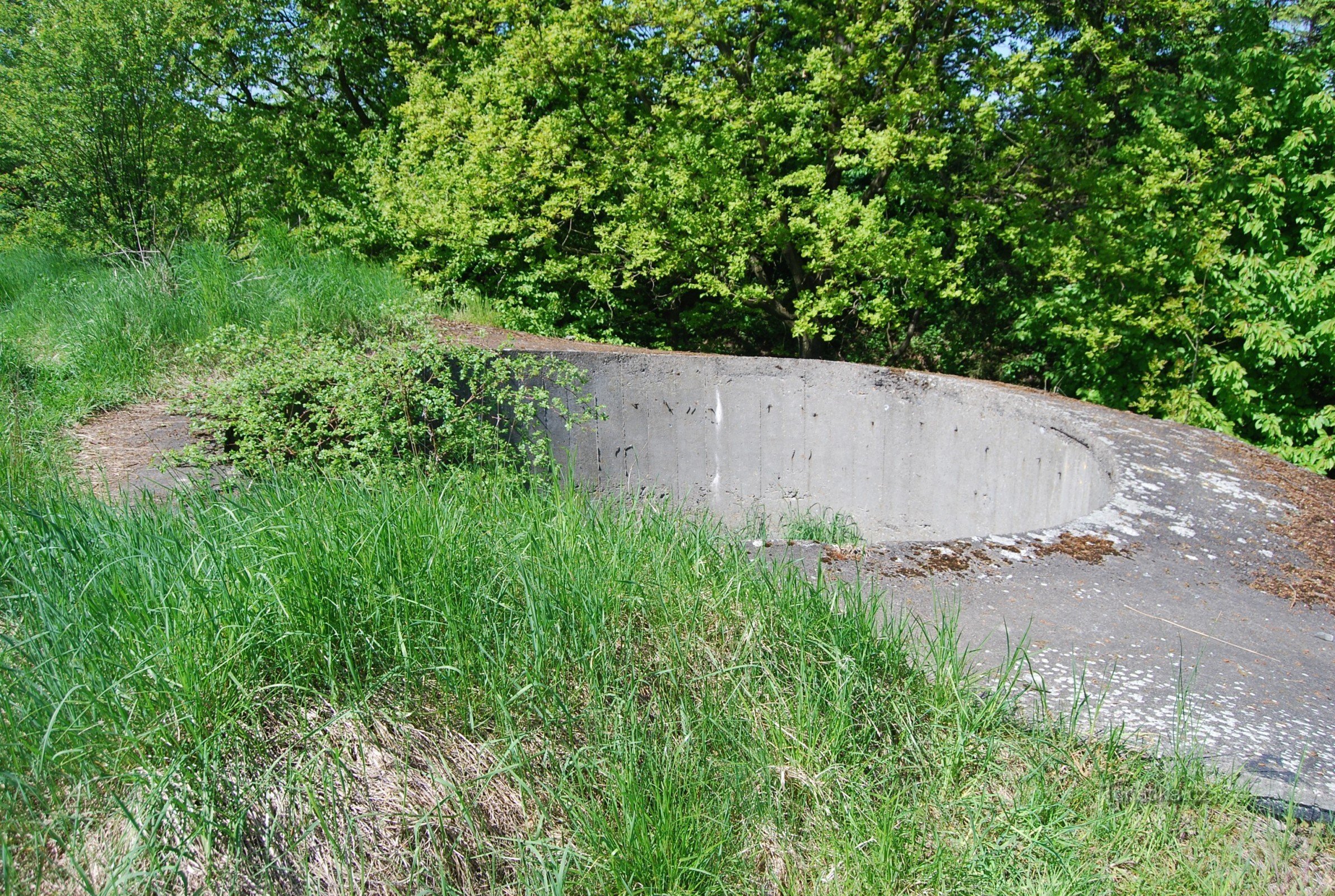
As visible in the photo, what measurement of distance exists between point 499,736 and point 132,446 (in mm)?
3355

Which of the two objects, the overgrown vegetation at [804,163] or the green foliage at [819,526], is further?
the overgrown vegetation at [804,163]

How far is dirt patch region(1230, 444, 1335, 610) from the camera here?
340cm

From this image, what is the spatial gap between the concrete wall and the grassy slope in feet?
14.8

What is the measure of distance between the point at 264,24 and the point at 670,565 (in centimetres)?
1083

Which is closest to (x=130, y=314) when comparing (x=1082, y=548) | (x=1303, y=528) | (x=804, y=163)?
(x=1082, y=548)

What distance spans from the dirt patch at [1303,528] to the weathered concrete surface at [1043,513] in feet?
0.21

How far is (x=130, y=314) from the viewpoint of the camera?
5828 mm

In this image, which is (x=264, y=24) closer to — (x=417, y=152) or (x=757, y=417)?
(x=417, y=152)

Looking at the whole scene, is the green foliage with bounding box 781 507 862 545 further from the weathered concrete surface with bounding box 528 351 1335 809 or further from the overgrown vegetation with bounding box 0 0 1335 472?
the overgrown vegetation with bounding box 0 0 1335 472

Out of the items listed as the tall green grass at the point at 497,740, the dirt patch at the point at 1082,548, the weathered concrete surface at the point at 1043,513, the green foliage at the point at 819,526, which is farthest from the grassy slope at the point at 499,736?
the green foliage at the point at 819,526

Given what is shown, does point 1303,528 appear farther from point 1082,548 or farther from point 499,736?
point 499,736

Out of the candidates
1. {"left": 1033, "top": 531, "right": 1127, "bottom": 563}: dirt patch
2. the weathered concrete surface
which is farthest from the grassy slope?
{"left": 1033, "top": 531, "right": 1127, "bottom": 563}: dirt patch

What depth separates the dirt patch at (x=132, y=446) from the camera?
401 centimetres

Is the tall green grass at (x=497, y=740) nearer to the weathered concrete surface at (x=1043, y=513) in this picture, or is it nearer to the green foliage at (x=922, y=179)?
the weathered concrete surface at (x=1043, y=513)
